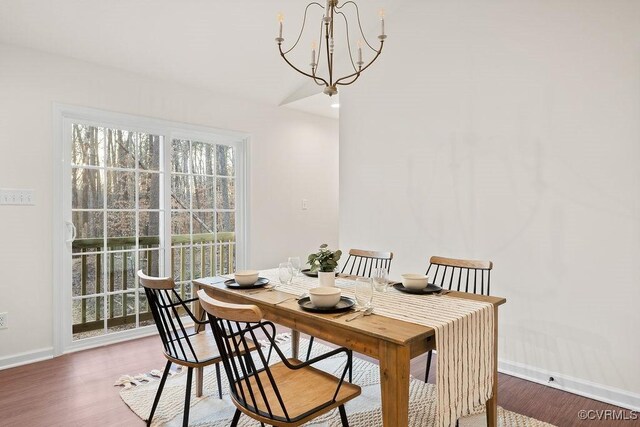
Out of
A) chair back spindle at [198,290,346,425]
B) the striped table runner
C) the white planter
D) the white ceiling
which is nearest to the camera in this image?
chair back spindle at [198,290,346,425]

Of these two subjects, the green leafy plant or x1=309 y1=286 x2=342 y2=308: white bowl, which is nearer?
x1=309 y1=286 x2=342 y2=308: white bowl

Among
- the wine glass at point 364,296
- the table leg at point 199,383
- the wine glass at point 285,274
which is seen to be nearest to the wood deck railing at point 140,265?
the table leg at point 199,383

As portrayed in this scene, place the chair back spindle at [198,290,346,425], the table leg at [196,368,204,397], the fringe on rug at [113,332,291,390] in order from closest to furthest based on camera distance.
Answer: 1. the chair back spindle at [198,290,346,425]
2. the table leg at [196,368,204,397]
3. the fringe on rug at [113,332,291,390]

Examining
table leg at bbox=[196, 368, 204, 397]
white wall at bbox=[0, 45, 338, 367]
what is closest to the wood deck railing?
white wall at bbox=[0, 45, 338, 367]

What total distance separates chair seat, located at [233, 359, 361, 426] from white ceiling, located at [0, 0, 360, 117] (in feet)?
8.72

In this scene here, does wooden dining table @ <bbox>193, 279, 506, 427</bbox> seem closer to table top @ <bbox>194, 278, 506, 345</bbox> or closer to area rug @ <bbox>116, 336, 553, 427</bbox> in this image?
table top @ <bbox>194, 278, 506, 345</bbox>

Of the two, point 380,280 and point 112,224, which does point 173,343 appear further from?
point 112,224

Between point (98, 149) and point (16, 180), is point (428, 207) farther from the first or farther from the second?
point (16, 180)

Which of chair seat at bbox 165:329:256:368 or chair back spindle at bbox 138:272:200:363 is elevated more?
chair back spindle at bbox 138:272:200:363

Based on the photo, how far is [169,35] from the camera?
10.1ft

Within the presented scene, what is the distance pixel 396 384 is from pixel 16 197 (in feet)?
9.64

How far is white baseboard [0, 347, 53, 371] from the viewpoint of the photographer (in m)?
2.77

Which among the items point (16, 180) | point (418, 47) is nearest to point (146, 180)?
point (16, 180)

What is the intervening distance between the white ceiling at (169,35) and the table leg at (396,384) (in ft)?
9.18
